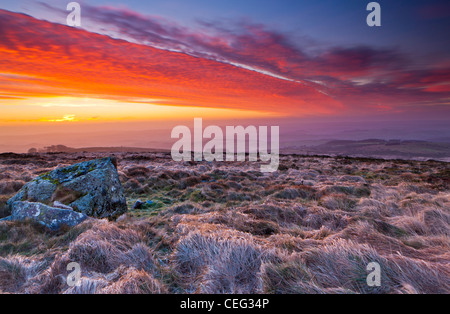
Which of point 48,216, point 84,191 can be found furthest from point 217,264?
point 84,191

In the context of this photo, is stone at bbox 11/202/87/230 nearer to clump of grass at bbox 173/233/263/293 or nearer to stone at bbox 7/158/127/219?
stone at bbox 7/158/127/219

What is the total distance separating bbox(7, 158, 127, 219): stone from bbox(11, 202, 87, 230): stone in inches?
28.9

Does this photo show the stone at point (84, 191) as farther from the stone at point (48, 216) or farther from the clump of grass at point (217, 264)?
the clump of grass at point (217, 264)

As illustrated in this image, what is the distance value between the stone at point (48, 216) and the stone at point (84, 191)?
2.41 ft

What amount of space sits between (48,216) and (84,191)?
4.64ft

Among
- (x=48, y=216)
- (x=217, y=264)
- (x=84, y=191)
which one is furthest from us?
(x=84, y=191)

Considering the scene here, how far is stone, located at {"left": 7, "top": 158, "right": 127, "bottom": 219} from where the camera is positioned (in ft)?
21.1

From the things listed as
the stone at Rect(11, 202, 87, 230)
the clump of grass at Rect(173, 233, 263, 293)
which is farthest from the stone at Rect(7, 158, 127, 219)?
the clump of grass at Rect(173, 233, 263, 293)

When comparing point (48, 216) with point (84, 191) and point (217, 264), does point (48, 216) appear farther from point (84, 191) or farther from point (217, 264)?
point (217, 264)

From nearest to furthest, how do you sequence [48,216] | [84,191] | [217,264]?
[217,264], [48,216], [84,191]

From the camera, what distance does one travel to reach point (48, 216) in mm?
5289
